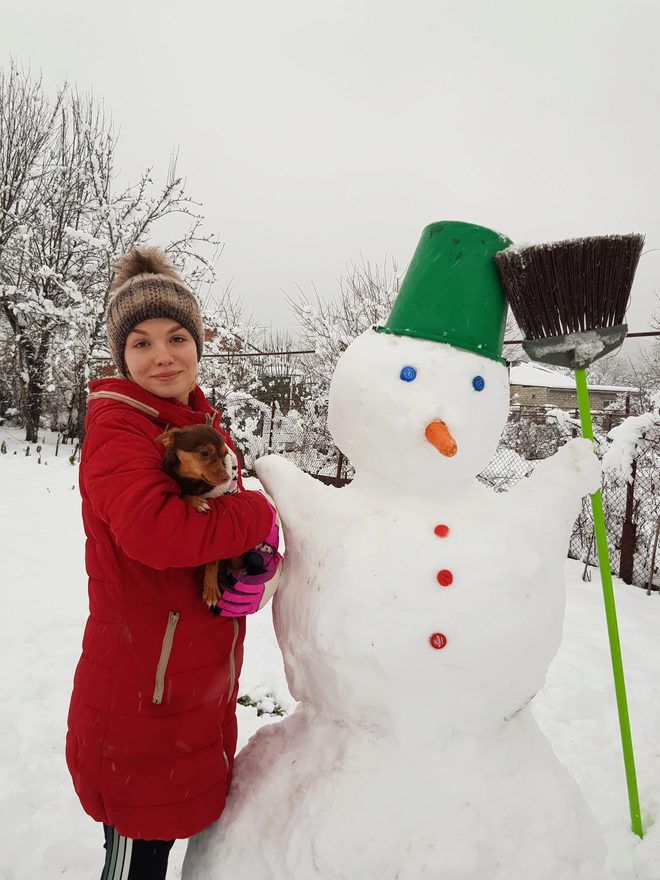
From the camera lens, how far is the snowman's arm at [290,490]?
1.52m

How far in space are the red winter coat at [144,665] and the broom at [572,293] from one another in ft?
3.04

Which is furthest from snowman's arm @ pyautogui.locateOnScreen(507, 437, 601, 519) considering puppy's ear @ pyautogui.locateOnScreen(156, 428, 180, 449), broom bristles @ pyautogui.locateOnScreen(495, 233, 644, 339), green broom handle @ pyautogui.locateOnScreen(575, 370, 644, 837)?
puppy's ear @ pyautogui.locateOnScreen(156, 428, 180, 449)

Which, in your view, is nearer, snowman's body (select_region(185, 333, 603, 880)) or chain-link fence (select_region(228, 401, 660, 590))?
snowman's body (select_region(185, 333, 603, 880))

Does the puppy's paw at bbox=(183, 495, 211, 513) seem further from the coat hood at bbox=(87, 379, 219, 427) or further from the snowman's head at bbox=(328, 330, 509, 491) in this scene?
the snowman's head at bbox=(328, 330, 509, 491)

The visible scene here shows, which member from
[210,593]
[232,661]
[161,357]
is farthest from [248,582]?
[161,357]

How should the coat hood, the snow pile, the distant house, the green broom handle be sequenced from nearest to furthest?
the coat hood, the green broom handle, the snow pile, the distant house

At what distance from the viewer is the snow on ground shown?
205 centimetres

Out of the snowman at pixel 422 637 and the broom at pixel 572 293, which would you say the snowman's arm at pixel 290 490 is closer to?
the snowman at pixel 422 637

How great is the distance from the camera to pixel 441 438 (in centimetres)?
129

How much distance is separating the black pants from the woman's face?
44.2 inches

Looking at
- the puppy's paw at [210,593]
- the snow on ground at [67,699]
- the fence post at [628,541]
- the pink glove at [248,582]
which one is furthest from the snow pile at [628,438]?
the puppy's paw at [210,593]

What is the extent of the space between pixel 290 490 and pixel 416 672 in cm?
60

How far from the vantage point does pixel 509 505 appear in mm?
1462

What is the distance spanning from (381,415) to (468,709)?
0.75 m
